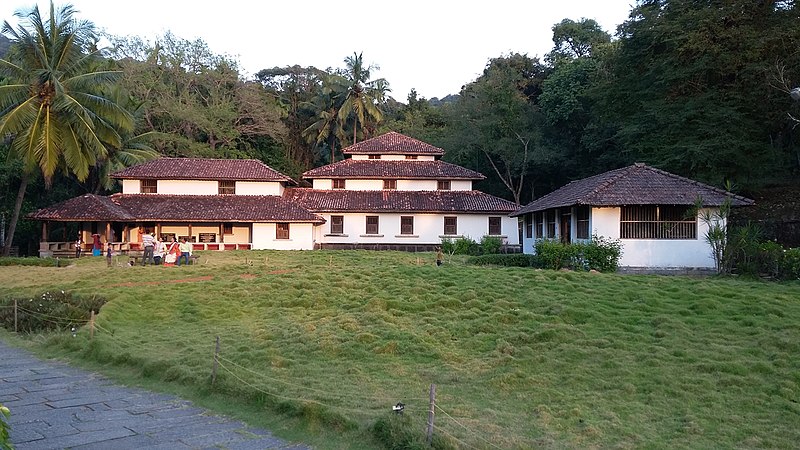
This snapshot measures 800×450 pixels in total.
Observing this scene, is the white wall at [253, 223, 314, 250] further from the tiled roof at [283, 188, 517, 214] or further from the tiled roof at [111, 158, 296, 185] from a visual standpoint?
the tiled roof at [111, 158, 296, 185]

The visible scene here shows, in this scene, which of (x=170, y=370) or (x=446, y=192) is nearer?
(x=170, y=370)

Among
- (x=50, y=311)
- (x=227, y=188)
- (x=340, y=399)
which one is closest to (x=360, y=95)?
(x=227, y=188)

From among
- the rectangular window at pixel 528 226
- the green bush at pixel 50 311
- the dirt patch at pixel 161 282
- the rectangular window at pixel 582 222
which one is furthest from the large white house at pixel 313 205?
the green bush at pixel 50 311

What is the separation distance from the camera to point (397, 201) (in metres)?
37.6

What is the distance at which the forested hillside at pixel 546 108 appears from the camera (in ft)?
89.4

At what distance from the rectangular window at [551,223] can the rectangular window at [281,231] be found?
14.8m

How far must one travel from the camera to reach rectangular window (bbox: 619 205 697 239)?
21672 millimetres

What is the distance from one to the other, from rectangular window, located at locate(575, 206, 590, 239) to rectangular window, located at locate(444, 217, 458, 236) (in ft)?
45.4

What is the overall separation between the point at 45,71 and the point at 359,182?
59.2ft

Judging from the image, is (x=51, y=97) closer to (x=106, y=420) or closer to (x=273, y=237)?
(x=273, y=237)

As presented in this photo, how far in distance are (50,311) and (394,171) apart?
26289mm

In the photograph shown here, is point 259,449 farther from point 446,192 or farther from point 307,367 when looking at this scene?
point 446,192

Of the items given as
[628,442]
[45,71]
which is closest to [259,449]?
[628,442]

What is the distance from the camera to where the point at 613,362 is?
9.72 meters
